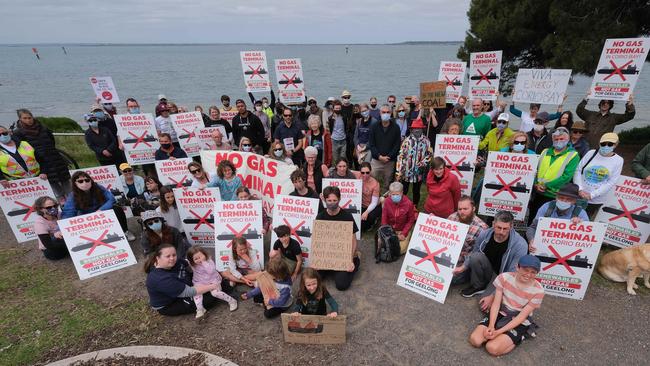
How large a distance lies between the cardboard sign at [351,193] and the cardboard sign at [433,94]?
3.31 m

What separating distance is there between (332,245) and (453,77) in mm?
7239

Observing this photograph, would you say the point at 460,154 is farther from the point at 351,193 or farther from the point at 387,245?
the point at 387,245

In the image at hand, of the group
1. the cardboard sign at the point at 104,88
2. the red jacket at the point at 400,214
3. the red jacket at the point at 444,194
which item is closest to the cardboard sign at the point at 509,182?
the red jacket at the point at 444,194

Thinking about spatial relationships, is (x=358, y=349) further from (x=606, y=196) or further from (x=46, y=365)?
(x=606, y=196)

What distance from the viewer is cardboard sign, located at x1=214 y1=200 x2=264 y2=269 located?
6.11m

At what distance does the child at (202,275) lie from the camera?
5.19 metres

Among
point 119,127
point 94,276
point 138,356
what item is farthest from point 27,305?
point 119,127

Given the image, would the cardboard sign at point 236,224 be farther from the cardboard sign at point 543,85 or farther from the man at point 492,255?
the cardboard sign at point 543,85

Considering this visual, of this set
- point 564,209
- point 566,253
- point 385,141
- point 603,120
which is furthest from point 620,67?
point 385,141

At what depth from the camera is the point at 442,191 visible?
6352mm

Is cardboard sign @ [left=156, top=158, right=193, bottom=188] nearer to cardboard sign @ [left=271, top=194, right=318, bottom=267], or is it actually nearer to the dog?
cardboard sign @ [left=271, top=194, right=318, bottom=267]

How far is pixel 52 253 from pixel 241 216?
159 inches

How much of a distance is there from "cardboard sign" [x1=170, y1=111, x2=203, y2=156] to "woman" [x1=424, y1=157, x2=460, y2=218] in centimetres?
670

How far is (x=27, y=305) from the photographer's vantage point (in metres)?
5.66
